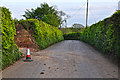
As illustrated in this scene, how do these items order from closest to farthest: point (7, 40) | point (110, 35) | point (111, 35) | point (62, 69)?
point (62, 69) → point (7, 40) → point (111, 35) → point (110, 35)

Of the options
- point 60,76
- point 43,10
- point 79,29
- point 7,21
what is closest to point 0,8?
point 7,21

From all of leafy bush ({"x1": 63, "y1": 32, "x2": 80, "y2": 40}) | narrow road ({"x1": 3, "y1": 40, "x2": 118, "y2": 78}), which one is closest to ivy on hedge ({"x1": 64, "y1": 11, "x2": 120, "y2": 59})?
narrow road ({"x1": 3, "y1": 40, "x2": 118, "y2": 78})

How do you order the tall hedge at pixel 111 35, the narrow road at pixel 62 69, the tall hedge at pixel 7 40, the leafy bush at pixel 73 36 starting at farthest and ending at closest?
the leafy bush at pixel 73 36 < the tall hedge at pixel 111 35 < the tall hedge at pixel 7 40 < the narrow road at pixel 62 69

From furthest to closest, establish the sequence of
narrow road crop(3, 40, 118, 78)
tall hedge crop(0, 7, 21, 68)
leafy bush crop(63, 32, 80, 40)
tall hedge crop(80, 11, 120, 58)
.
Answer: leafy bush crop(63, 32, 80, 40) < tall hedge crop(80, 11, 120, 58) < tall hedge crop(0, 7, 21, 68) < narrow road crop(3, 40, 118, 78)

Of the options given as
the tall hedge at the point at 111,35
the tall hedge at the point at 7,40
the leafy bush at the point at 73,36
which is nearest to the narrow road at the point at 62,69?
the tall hedge at the point at 7,40

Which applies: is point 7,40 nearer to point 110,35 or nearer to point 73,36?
point 110,35

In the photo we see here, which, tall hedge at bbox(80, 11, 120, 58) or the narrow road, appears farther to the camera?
tall hedge at bbox(80, 11, 120, 58)

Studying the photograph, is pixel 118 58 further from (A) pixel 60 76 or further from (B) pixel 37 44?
(B) pixel 37 44

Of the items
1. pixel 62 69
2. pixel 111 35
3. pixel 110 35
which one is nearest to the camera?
pixel 62 69

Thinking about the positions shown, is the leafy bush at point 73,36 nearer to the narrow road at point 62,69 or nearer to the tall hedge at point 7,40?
the narrow road at point 62,69

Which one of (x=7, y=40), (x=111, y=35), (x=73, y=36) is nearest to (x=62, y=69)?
(x=7, y=40)

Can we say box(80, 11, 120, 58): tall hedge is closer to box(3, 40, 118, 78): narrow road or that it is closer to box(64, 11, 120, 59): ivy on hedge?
box(64, 11, 120, 59): ivy on hedge

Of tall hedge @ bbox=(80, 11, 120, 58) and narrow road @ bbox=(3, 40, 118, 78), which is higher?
tall hedge @ bbox=(80, 11, 120, 58)

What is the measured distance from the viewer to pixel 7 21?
7020 mm
